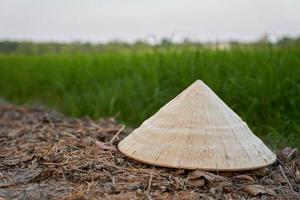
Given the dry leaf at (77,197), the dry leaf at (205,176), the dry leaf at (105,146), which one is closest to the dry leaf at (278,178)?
the dry leaf at (205,176)

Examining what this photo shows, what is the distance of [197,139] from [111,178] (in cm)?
45

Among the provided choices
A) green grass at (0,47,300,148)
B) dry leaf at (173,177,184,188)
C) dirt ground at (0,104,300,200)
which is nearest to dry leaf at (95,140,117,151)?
dirt ground at (0,104,300,200)

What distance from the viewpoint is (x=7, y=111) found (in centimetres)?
571

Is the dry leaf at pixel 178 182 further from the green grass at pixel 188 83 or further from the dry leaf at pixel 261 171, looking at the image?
the green grass at pixel 188 83

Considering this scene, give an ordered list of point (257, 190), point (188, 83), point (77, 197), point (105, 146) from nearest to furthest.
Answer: point (77, 197) < point (257, 190) < point (105, 146) < point (188, 83)

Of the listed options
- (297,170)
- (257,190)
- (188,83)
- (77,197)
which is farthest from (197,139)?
(188,83)

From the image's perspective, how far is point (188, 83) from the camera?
4.62 meters

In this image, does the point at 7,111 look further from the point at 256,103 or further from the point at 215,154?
the point at 215,154

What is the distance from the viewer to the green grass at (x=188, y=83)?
4270 mm

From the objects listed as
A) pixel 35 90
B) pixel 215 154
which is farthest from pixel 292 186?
pixel 35 90

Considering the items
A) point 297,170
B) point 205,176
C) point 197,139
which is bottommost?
point 297,170

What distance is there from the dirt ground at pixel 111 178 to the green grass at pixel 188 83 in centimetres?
127

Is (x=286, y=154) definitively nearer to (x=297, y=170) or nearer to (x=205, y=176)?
(x=297, y=170)

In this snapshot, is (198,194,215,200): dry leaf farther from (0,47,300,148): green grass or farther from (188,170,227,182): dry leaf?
(0,47,300,148): green grass
